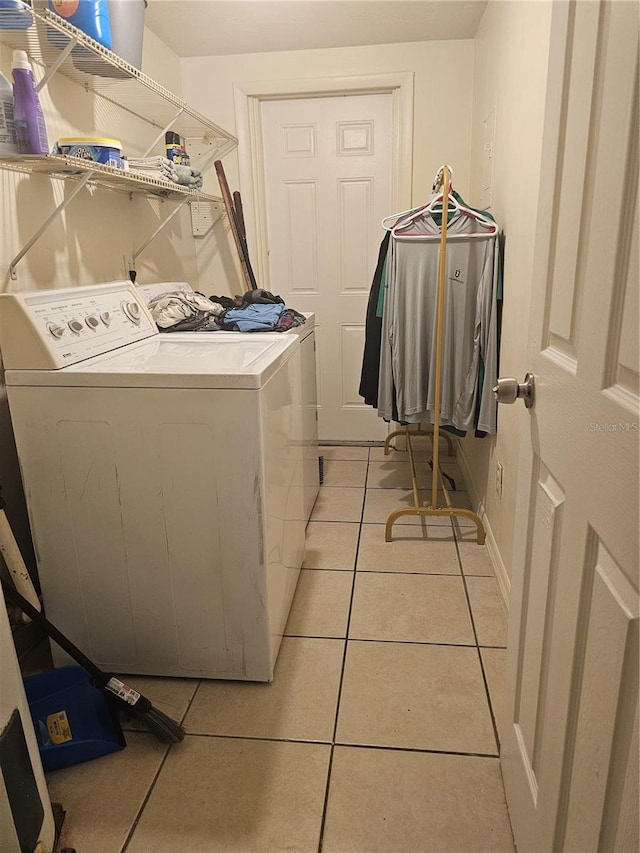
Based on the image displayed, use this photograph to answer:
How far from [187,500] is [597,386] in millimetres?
1092

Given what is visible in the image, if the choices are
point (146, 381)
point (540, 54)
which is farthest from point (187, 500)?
point (540, 54)

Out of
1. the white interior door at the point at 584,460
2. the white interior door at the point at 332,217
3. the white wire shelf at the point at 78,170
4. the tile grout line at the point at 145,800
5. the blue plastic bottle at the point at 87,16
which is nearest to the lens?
the white interior door at the point at 584,460

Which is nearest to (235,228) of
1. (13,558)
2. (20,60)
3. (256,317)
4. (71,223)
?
(256,317)

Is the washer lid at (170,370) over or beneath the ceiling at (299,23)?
beneath

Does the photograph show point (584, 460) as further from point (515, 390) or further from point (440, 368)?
point (440, 368)

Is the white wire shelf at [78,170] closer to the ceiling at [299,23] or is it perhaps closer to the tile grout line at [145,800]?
the ceiling at [299,23]

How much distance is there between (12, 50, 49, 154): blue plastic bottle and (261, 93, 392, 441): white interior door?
6.78ft

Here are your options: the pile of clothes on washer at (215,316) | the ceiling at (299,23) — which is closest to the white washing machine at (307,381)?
the pile of clothes on washer at (215,316)

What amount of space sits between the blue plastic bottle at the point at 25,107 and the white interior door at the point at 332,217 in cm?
207

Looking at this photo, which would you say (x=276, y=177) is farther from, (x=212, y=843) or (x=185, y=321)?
(x=212, y=843)

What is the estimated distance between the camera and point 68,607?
1.67 metres

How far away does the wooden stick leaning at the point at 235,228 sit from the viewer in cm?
313

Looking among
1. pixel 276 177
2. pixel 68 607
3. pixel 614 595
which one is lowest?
pixel 68 607

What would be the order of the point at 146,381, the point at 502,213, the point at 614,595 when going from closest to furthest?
the point at 614,595 → the point at 146,381 → the point at 502,213
